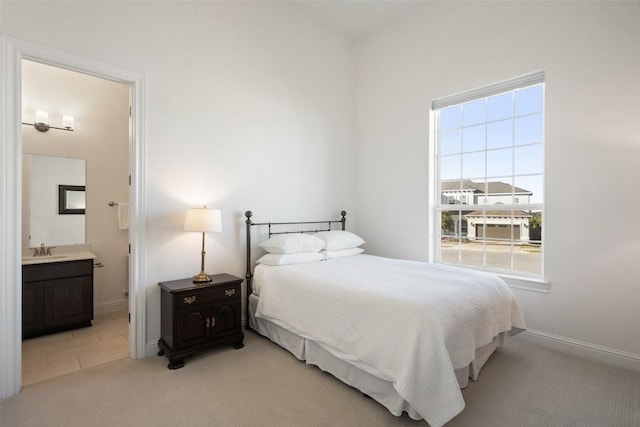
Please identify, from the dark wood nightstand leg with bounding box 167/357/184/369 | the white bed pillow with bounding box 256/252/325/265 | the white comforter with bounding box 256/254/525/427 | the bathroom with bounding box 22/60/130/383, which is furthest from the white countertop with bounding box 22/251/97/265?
the white comforter with bounding box 256/254/525/427

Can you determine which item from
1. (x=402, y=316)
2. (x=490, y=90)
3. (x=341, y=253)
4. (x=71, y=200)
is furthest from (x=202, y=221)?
(x=490, y=90)

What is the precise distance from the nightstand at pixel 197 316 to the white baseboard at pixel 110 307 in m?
1.68

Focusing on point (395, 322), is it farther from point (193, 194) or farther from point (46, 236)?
point (46, 236)

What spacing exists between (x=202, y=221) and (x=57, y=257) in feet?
6.44

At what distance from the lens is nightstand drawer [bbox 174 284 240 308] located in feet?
8.27

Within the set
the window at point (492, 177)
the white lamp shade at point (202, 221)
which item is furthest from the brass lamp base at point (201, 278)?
the window at point (492, 177)

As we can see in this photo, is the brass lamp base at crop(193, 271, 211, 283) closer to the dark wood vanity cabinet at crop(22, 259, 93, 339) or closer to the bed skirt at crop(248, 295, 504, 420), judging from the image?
the bed skirt at crop(248, 295, 504, 420)

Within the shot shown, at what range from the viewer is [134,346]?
8.64ft

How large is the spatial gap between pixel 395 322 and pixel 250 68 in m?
2.96

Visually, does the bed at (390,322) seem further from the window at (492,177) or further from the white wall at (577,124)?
the window at (492,177)

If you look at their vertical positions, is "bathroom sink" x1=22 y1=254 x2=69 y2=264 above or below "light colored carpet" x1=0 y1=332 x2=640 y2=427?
above

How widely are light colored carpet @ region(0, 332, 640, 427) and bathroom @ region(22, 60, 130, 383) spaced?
1.11 meters

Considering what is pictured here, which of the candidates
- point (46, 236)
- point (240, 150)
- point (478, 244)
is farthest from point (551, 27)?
point (46, 236)

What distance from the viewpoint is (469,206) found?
3.53m
